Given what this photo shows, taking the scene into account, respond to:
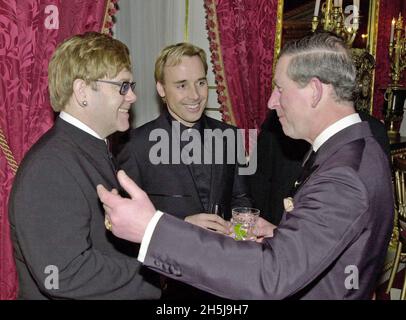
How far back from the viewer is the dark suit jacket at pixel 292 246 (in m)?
1.36

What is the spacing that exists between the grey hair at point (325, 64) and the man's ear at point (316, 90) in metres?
0.01

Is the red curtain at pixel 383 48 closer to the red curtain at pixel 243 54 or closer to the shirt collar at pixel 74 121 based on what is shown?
the red curtain at pixel 243 54

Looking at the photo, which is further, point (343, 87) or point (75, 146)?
point (75, 146)

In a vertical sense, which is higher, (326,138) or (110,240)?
(326,138)

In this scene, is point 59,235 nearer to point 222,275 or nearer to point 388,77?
point 222,275

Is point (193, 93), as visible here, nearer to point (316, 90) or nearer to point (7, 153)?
point (7, 153)

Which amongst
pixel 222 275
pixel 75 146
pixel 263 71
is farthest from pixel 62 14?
pixel 263 71

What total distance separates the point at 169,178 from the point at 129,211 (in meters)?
1.60

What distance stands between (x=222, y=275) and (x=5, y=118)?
4.55 feet

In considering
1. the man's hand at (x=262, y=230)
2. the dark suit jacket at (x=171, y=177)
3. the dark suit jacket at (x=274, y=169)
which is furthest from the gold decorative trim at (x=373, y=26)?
the man's hand at (x=262, y=230)

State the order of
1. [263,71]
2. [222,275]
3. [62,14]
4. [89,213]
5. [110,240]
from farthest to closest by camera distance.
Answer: [263,71] → [62,14] → [110,240] → [89,213] → [222,275]

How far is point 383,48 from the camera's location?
245 inches

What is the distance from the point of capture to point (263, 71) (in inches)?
181

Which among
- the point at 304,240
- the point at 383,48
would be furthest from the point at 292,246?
the point at 383,48
